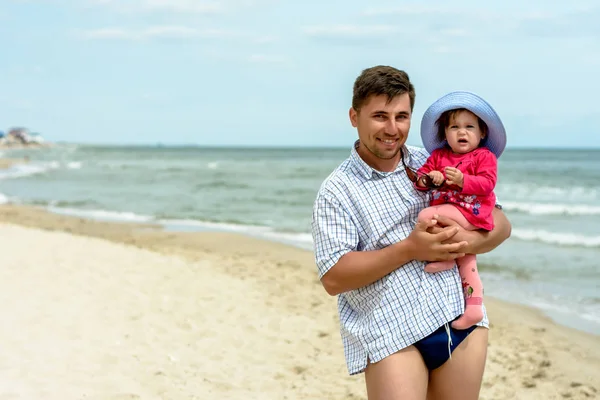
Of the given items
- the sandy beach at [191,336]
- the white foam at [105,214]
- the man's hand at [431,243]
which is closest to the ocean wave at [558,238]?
the sandy beach at [191,336]

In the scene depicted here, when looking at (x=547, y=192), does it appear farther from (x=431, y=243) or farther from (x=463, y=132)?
(x=431, y=243)

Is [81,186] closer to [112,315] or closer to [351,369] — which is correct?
[112,315]

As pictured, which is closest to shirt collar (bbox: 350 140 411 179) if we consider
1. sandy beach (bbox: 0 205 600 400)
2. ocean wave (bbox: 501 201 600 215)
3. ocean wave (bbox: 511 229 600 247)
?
sandy beach (bbox: 0 205 600 400)

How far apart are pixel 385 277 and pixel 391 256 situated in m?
0.11

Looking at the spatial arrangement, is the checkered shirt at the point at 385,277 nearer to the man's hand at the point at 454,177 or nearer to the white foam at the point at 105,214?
the man's hand at the point at 454,177

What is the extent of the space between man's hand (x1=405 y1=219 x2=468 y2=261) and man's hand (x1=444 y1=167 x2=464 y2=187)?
0.59 ft

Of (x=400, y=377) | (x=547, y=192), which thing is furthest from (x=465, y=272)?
(x=547, y=192)

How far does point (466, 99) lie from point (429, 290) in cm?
74

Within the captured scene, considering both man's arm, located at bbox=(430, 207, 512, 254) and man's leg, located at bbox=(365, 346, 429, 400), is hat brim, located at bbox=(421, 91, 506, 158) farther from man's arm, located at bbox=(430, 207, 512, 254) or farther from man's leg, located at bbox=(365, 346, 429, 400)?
man's leg, located at bbox=(365, 346, 429, 400)

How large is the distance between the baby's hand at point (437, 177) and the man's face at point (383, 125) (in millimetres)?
159

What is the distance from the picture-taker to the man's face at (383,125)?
2.35 meters

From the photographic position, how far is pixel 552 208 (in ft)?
62.2

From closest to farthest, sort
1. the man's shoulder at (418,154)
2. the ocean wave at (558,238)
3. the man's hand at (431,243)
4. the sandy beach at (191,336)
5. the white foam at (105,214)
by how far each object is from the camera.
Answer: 1. the man's hand at (431,243)
2. the man's shoulder at (418,154)
3. the sandy beach at (191,336)
4. the ocean wave at (558,238)
5. the white foam at (105,214)

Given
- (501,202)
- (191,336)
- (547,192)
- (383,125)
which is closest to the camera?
(383,125)
